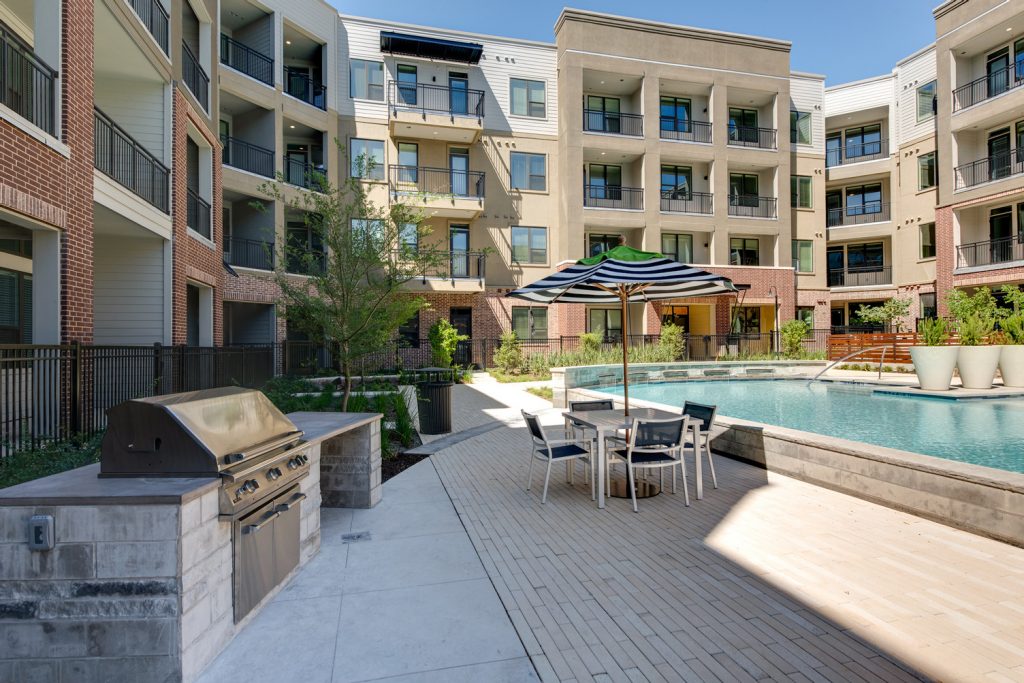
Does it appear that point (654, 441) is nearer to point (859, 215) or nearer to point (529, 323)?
point (529, 323)

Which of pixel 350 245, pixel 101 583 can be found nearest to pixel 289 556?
pixel 101 583

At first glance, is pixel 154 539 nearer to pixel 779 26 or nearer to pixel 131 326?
pixel 131 326

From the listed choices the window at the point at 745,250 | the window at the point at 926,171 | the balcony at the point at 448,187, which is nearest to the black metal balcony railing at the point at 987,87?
the window at the point at 926,171

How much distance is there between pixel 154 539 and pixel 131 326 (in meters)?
11.2

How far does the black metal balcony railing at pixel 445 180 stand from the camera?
23656 mm

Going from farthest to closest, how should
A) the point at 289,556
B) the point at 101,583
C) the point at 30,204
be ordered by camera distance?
the point at 30,204, the point at 289,556, the point at 101,583

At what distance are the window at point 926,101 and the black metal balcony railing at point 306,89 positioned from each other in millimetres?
29780

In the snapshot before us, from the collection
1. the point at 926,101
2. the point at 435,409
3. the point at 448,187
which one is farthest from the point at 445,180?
the point at 926,101

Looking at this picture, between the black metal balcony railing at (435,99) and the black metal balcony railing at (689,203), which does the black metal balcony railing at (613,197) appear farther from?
the black metal balcony railing at (435,99)

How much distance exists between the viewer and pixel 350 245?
823 cm

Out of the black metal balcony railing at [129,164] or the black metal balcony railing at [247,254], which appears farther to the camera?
the black metal balcony railing at [247,254]

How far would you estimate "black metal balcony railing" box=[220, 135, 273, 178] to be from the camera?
66.5 ft

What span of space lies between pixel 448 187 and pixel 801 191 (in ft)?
62.0

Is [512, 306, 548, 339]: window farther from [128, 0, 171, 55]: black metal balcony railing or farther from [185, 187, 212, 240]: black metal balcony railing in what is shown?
[128, 0, 171, 55]: black metal balcony railing
